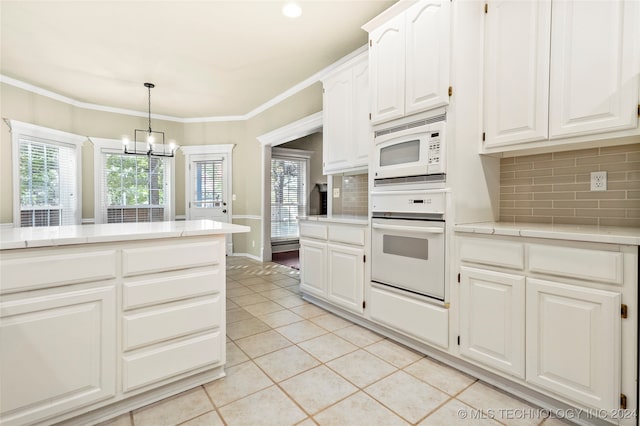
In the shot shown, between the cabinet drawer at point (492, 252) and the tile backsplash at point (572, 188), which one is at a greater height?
the tile backsplash at point (572, 188)

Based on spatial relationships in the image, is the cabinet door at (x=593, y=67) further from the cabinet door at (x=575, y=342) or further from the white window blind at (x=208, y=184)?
the white window blind at (x=208, y=184)

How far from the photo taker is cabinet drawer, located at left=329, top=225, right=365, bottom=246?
8.75 ft

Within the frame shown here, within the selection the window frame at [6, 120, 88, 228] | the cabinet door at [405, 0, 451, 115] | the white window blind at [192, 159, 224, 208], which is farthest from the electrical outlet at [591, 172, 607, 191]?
the window frame at [6, 120, 88, 228]

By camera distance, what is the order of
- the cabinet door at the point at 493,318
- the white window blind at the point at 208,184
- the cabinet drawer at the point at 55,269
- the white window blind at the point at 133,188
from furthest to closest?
the white window blind at the point at 208,184 < the white window blind at the point at 133,188 < the cabinet door at the point at 493,318 < the cabinet drawer at the point at 55,269

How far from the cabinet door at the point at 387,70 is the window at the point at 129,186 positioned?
4598 millimetres

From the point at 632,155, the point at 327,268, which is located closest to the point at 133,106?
the point at 327,268

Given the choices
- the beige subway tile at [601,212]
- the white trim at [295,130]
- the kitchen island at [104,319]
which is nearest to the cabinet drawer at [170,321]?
the kitchen island at [104,319]

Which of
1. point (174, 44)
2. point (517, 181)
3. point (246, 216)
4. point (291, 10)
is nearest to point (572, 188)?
point (517, 181)

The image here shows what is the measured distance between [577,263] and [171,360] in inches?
86.0

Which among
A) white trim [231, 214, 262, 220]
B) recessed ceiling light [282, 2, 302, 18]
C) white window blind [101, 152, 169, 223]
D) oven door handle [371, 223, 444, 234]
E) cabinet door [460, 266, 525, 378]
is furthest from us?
white trim [231, 214, 262, 220]

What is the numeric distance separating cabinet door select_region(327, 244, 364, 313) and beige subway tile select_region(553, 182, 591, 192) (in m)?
1.45

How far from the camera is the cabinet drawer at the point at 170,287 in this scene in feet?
5.26

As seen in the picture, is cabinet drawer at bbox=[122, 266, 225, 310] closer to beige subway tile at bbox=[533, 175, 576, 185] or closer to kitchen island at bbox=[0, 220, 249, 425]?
kitchen island at bbox=[0, 220, 249, 425]

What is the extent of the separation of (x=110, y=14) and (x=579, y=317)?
4.20 m
